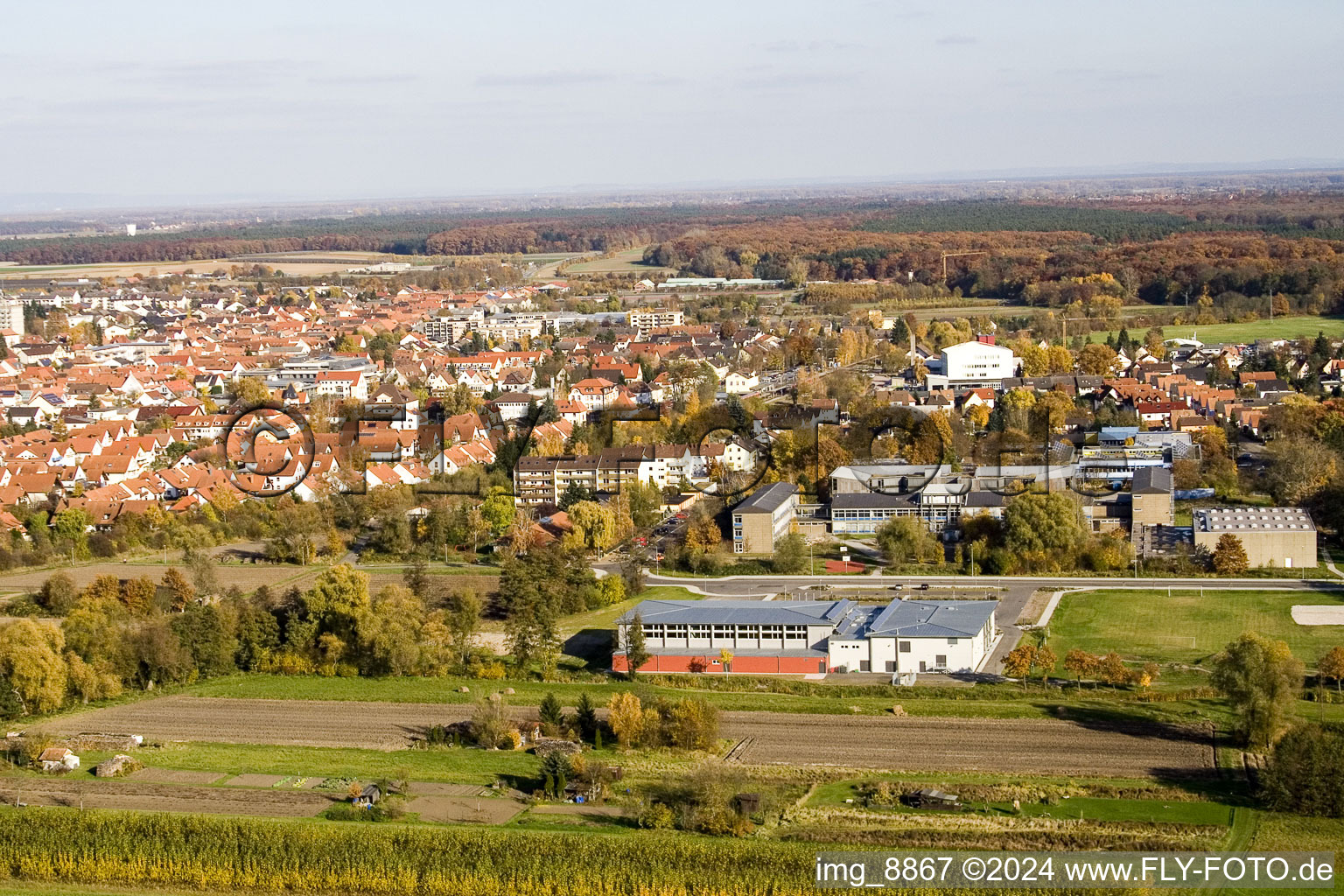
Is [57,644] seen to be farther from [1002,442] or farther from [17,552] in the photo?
[1002,442]

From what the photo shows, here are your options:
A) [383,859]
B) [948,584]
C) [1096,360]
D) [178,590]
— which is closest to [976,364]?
[1096,360]

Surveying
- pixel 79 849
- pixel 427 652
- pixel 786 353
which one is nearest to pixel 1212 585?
pixel 427 652

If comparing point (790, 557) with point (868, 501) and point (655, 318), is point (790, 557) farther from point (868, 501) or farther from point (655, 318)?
point (655, 318)

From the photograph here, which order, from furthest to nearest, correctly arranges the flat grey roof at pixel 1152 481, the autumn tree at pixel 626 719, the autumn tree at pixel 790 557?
the flat grey roof at pixel 1152 481
the autumn tree at pixel 790 557
the autumn tree at pixel 626 719

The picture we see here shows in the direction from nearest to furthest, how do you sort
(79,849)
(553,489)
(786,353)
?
(79,849), (553,489), (786,353)

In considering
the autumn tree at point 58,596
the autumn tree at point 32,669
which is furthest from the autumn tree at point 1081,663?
the autumn tree at point 58,596

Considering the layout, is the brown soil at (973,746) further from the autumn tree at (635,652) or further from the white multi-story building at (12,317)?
the white multi-story building at (12,317)
